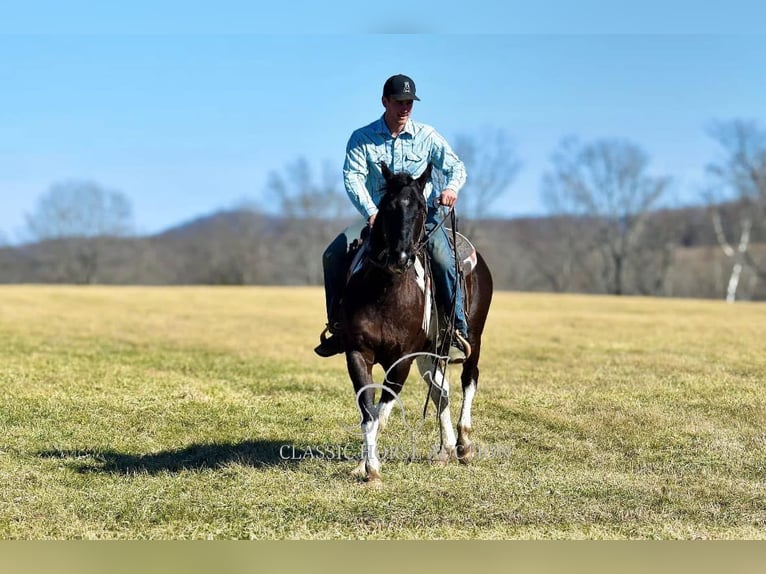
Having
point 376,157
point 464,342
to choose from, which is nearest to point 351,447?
point 464,342

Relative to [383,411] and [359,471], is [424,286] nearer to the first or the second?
[383,411]

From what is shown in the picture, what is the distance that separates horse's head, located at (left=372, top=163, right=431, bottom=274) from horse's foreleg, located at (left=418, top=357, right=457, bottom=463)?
1933mm

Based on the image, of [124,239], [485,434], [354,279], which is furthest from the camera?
[124,239]

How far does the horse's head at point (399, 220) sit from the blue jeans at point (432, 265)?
3.10ft

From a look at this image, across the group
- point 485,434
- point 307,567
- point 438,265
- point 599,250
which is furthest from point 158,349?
point 599,250

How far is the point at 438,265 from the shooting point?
8031 millimetres

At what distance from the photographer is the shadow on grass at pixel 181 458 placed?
8258 mm

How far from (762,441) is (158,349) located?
48.3ft

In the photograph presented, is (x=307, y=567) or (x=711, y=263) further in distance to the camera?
(x=711, y=263)

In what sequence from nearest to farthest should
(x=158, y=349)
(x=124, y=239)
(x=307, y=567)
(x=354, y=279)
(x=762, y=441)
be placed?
(x=307, y=567)
(x=354, y=279)
(x=762, y=441)
(x=158, y=349)
(x=124, y=239)

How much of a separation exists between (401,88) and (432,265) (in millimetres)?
1777

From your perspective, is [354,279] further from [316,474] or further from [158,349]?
[158,349]

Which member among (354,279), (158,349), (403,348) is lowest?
(158,349)

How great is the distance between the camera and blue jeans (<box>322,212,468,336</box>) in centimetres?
799
